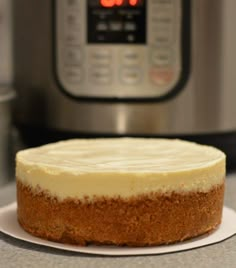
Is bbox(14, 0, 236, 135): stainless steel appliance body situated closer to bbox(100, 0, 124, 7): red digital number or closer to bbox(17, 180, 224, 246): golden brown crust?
bbox(100, 0, 124, 7): red digital number

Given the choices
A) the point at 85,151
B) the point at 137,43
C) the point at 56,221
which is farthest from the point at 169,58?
the point at 56,221

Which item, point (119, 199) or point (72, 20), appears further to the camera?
point (72, 20)

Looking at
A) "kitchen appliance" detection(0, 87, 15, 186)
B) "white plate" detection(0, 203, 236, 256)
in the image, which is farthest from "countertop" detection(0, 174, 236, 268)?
"kitchen appliance" detection(0, 87, 15, 186)

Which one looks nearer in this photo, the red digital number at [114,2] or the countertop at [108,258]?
the countertop at [108,258]

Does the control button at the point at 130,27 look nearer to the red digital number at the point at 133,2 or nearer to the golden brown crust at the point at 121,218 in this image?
the red digital number at the point at 133,2

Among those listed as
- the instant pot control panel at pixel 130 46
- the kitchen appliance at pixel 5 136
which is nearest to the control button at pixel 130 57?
the instant pot control panel at pixel 130 46

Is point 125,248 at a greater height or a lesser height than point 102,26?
lesser

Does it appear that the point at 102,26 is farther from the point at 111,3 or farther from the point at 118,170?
the point at 118,170

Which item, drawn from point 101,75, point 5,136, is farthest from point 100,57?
point 5,136

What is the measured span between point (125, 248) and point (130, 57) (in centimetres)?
32

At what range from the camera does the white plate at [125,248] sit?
58 centimetres

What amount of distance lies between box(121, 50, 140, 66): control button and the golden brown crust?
275mm

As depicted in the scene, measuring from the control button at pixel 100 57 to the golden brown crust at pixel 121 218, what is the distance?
28 cm

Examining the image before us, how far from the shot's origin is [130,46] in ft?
2.78
